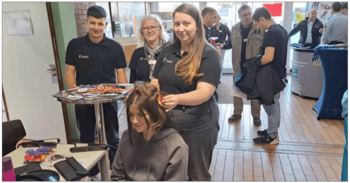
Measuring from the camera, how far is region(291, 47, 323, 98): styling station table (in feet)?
15.3

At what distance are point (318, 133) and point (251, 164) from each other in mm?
1258

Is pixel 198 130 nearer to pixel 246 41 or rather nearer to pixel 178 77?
pixel 178 77

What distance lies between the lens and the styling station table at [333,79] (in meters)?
3.67

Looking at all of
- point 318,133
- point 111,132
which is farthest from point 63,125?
point 318,133

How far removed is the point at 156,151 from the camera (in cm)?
146

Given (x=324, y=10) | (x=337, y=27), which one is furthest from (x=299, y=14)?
(x=337, y=27)

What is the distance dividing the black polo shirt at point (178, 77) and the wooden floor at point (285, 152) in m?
1.25

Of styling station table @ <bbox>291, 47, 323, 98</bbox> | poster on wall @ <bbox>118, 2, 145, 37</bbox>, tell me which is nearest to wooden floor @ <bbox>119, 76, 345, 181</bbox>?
styling station table @ <bbox>291, 47, 323, 98</bbox>

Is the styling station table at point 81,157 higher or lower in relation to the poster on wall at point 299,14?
lower

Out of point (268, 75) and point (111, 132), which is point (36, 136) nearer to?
point (111, 132)

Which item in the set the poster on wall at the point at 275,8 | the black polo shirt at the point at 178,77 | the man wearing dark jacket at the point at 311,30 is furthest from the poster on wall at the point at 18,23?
the poster on wall at the point at 275,8

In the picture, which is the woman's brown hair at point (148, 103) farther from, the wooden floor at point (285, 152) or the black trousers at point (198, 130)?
the wooden floor at point (285, 152)

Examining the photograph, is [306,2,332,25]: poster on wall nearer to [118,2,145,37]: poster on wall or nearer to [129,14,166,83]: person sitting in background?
[118,2,145,37]: poster on wall

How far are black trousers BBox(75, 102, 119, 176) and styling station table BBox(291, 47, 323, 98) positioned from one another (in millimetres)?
3598
